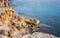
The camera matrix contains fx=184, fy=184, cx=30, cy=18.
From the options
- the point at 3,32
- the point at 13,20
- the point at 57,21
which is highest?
the point at 3,32

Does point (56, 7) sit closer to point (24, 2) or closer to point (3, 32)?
point (24, 2)

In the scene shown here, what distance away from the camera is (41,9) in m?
14.4

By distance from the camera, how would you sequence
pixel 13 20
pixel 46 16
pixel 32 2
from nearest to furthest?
pixel 13 20
pixel 46 16
pixel 32 2

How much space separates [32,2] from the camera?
1537 cm

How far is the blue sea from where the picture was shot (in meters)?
12.5

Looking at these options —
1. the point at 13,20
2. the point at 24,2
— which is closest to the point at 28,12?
the point at 24,2

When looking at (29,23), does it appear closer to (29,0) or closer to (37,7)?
(37,7)

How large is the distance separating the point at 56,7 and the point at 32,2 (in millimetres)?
2058

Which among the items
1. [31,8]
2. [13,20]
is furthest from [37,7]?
[13,20]

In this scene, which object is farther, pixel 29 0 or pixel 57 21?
pixel 29 0

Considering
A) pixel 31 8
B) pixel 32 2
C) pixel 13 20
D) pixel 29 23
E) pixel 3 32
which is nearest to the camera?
pixel 3 32

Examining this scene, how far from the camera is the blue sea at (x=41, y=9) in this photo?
490 inches

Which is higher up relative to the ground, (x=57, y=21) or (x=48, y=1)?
(x=48, y=1)

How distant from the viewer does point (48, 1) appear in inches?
632
